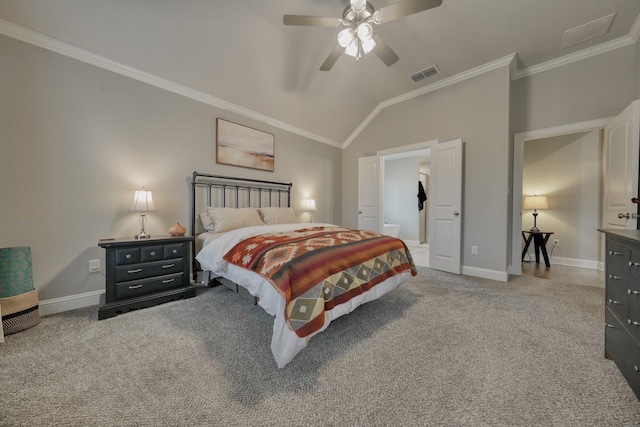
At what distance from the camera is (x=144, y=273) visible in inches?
89.5

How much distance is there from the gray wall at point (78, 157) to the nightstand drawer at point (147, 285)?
0.53 m

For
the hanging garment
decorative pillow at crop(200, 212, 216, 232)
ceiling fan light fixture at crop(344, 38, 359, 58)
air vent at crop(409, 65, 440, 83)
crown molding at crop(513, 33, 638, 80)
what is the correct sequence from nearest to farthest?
1. ceiling fan light fixture at crop(344, 38, 359, 58)
2. crown molding at crop(513, 33, 638, 80)
3. decorative pillow at crop(200, 212, 216, 232)
4. air vent at crop(409, 65, 440, 83)
5. the hanging garment

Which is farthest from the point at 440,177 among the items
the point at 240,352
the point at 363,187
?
the point at 240,352

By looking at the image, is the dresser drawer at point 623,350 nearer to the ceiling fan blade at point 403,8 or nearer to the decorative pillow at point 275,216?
the ceiling fan blade at point 403,8

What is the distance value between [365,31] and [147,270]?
3.07 m

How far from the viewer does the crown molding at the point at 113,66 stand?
78.5 inches

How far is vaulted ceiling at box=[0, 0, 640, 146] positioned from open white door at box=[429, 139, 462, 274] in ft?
4.16

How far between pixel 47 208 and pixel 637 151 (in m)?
5.86

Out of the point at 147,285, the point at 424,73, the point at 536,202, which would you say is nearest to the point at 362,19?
the point at 424,73

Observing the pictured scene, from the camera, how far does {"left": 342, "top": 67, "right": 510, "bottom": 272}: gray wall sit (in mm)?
3246

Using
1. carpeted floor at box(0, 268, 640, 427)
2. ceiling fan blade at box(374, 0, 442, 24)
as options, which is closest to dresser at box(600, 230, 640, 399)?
carpeted floor at box(0, 268, 640, 427)

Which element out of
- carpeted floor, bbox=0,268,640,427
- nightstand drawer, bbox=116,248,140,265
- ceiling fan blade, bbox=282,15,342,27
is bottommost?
carpeted floor, bbox=0,268,640,427

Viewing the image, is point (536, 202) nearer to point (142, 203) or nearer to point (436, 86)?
point (436, 86)

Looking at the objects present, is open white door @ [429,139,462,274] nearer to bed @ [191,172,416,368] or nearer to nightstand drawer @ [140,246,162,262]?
bed @ [191,172,416,368]
